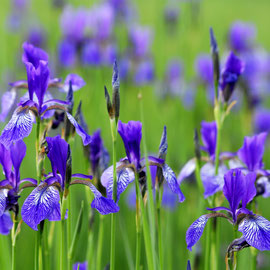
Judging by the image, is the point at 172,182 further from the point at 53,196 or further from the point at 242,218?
the point at 53,196

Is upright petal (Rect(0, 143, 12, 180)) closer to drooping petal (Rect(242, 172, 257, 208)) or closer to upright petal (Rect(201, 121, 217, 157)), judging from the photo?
drooping petal (Rect(242, 172, 257, 208))

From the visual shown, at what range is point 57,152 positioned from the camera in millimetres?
1257

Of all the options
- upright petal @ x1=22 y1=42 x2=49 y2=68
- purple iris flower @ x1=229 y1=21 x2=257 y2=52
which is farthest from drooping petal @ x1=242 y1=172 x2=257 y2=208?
purple iris flower @ x1=229 y1=21 x2=257 y2=52

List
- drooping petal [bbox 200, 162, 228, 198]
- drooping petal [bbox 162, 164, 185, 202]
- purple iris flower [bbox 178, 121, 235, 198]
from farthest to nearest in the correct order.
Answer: purple iris flower [bbox 178, 121, 235, 198] → drooping petal [bbox 200, 162, 228, 198] → drooping petal [bbox 162, 164, 185, 202]

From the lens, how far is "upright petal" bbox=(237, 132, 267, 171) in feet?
5.48

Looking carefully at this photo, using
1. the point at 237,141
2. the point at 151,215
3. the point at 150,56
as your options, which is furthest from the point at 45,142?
the point at 150,56

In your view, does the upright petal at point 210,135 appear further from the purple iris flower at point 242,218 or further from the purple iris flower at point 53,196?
the purple iris flower at point 53,196

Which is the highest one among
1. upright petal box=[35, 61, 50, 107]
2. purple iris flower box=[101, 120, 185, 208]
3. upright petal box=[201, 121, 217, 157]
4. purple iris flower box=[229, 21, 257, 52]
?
purple iris flower box=[229, 21, 257, 52]

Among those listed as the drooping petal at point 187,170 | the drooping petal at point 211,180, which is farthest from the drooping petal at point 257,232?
the drooping petal at point 187,170

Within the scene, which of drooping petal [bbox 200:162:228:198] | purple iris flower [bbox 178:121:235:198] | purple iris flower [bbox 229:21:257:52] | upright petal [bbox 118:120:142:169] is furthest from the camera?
purple iris flower [bbox 229:21:257:52]

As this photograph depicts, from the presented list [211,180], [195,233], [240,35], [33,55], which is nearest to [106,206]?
[195,233]

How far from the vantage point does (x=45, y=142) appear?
1312 mm

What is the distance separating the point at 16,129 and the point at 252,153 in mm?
840

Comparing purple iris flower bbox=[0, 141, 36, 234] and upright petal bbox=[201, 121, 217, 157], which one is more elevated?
upright petal bbox=[201, 121, 217, 157]
